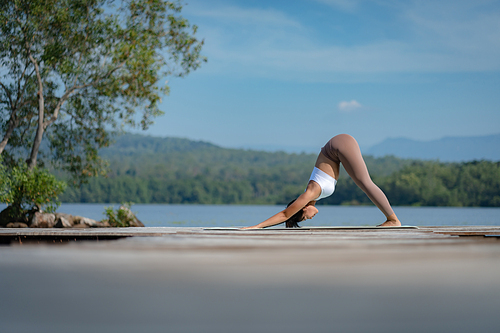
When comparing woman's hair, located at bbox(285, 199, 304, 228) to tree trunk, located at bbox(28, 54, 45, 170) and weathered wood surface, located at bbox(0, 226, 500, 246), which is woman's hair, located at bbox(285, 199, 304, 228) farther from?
tree trunk, located at bbox(28, 54, 45, 170)

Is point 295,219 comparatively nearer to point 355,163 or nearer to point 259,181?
point 355,163

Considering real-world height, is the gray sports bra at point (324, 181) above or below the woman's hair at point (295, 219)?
above

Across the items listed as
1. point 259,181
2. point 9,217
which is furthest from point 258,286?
point 259,181

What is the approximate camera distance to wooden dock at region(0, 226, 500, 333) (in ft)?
8.59

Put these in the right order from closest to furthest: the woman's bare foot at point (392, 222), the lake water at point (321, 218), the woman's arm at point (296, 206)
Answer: the woman's arm at point (296, 206) → the woman's bare foot at point (392, 222) → the lake water at point (321, 218)

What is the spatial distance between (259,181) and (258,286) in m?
101

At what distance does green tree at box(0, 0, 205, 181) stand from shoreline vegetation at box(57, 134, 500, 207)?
31899 mm

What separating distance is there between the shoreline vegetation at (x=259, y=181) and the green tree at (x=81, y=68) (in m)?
31.9

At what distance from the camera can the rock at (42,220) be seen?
11.5 m

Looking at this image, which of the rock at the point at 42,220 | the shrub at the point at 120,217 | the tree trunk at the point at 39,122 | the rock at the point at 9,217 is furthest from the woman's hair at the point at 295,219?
the tree trunk at the point at 39,122

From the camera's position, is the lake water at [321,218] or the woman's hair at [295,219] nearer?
the woman's hair at [295,219]

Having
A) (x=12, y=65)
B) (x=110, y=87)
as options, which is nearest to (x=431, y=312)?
(x=110, y=87)

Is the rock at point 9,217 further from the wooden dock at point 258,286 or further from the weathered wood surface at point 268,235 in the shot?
the wooden dock at point 258,286

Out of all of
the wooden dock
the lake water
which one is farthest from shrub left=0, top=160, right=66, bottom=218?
the wooden dock
